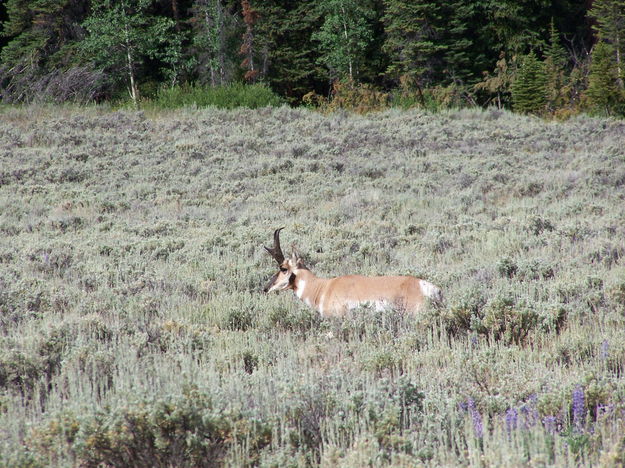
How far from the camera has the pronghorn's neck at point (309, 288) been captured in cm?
647

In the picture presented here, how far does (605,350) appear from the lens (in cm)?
430

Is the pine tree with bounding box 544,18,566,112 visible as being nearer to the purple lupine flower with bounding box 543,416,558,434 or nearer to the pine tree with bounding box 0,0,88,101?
the pine tree with bounding box 0,0,88,101

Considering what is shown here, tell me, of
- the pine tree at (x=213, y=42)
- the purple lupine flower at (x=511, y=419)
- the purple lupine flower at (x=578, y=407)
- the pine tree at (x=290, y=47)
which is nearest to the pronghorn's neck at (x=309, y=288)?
the purple lupine flower at (x=511, y=419)

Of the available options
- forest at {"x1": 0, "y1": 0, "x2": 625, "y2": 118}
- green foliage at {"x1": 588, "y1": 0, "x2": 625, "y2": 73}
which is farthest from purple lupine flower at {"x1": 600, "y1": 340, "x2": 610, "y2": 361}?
green foliage at {"x1": 588, "y1": 0, "x2": 625, "y2": 73}

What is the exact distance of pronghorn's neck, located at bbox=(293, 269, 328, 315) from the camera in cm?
647

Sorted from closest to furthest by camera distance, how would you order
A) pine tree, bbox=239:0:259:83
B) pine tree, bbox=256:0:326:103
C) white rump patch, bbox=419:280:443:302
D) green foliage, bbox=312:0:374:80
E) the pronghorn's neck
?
white rump patch, bbox=419:280:443:302
the pronghorn's neck
pine tree, bbox=239:0:259:83
green foliage, bbox=312:0:374:80
pine tree, bbox=256:0:326:103

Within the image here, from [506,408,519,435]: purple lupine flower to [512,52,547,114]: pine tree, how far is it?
2585cm

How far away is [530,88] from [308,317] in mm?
25104

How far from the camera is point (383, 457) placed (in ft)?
9.59

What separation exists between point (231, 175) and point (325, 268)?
828 cm

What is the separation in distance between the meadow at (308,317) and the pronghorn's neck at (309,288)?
0.31 m

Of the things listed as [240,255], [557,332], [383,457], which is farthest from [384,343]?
[240,255]

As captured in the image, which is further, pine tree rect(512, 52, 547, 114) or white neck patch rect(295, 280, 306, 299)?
pine tree rect(512, 52, 547, 114)

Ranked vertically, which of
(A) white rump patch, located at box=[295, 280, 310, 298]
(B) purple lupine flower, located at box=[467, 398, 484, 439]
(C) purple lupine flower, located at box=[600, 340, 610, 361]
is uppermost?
(B) purple lupine flower, located at box=[467, 398, 484, 439]
